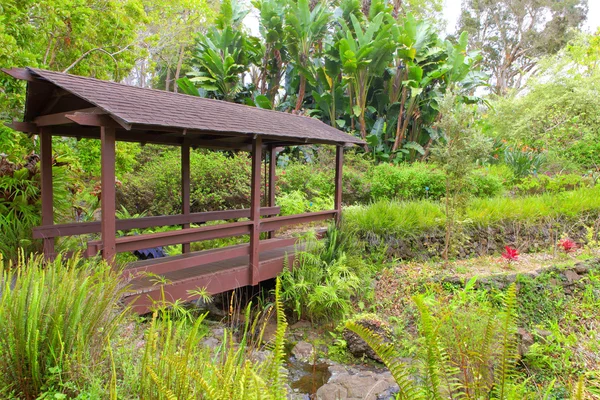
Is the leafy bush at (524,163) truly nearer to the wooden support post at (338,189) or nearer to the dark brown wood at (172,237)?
the wooden support post at (338,189)

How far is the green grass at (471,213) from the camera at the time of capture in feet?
25.3

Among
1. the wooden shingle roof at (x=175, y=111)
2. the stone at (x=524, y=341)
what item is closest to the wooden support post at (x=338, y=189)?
the wooden shingle roof at (x=175, y=111)

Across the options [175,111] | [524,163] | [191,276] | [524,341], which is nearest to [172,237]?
[191,276]

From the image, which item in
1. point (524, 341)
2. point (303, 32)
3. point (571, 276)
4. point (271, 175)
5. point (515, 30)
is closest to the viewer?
point (524, 341)

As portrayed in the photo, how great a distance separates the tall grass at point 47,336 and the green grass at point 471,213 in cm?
556

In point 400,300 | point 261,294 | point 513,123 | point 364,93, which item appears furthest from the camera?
point 513,123

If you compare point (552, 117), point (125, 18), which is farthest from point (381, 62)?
point (125, 18)

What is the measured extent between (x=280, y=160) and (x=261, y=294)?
21.6 feet

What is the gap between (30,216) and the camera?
5.65 meters

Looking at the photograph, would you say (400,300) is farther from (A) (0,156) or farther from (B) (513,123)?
(B) (513,123)

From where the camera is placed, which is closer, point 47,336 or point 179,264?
point 47,336

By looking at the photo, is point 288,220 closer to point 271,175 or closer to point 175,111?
point 271,175

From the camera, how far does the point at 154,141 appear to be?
648 cm

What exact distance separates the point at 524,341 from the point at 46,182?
6157 mm
